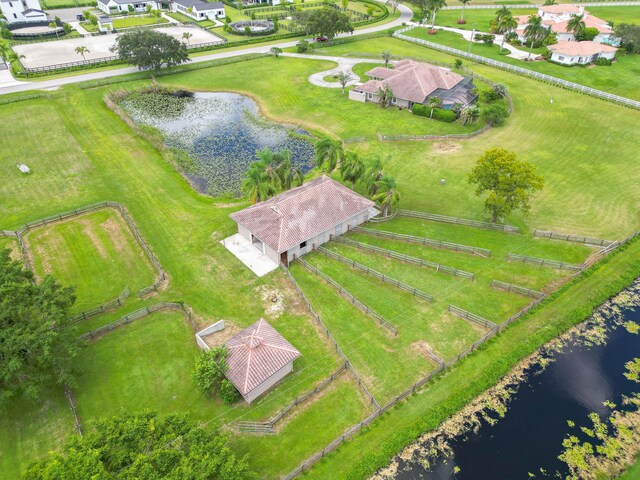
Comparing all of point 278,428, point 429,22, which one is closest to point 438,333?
point 278,428

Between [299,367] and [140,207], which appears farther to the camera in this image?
[140,207]

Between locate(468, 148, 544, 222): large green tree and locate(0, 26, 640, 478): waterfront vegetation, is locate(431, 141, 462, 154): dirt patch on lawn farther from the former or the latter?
locate(468, 148, 544, 222): large green tree

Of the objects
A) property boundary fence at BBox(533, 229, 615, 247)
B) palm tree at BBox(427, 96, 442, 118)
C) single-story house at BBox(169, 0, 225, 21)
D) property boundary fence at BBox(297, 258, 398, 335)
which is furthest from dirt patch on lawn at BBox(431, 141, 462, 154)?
single-story house at BBox(169, 0, 225, 21)

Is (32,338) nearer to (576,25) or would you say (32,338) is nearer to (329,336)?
(329,336)

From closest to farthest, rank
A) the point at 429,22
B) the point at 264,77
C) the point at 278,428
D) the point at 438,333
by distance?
1. the point at 278,428
2. the point at 438,333
3. the point at 264,77
4. the point at 429,22

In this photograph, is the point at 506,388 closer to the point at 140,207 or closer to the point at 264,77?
the point at 140,207

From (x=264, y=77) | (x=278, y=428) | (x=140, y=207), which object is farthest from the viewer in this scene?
(x=264, y=77)
